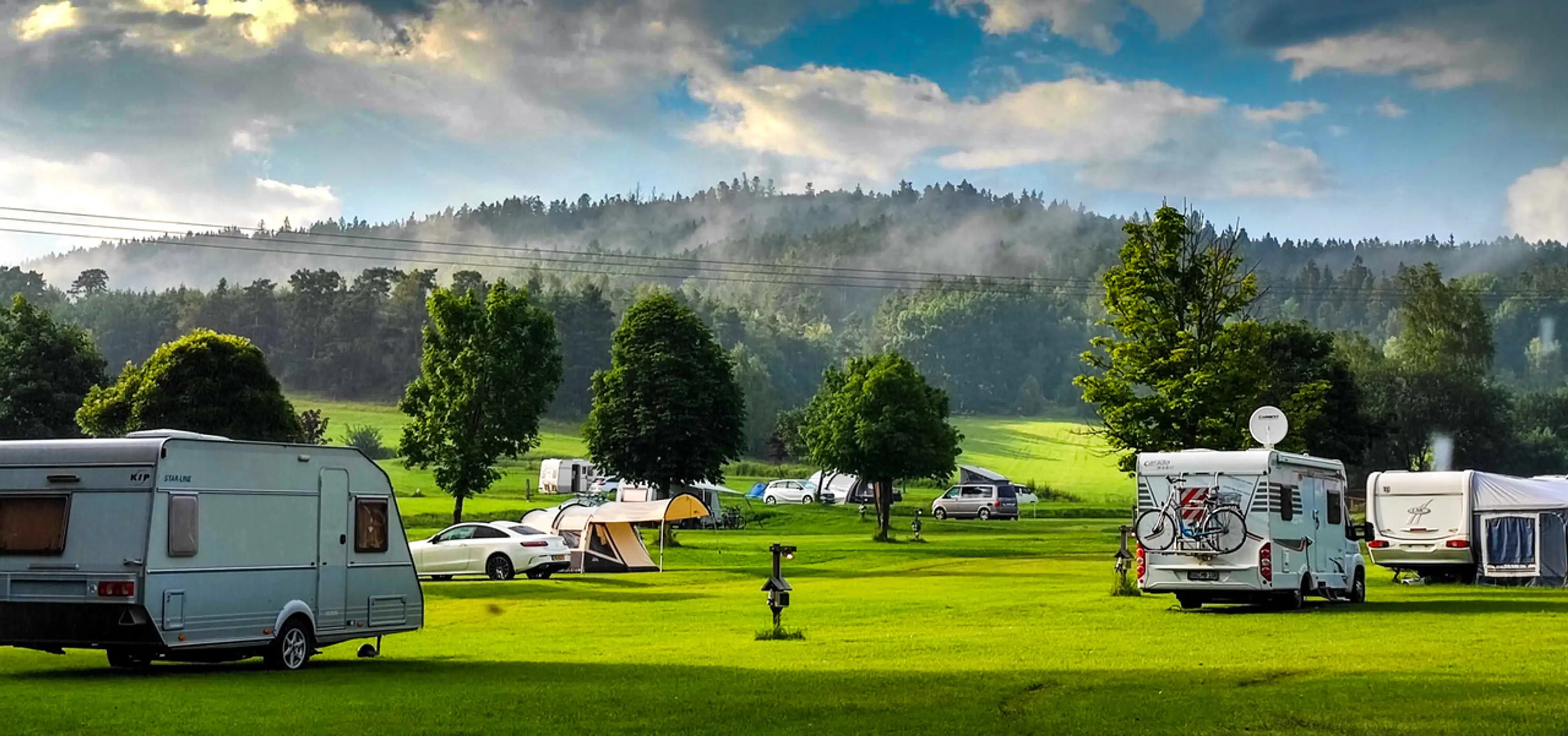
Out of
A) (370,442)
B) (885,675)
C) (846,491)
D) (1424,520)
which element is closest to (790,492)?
(846,491)

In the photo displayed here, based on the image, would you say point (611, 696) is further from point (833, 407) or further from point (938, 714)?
point (833, 407)

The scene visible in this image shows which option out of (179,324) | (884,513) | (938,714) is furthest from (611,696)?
(179,324)

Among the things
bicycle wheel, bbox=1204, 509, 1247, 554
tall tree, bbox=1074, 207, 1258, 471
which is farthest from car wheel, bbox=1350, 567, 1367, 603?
tall tree, bbox=1074, 207, 1258, 471

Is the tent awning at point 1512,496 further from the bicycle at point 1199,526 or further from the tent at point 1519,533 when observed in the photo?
the bicycle at point 1199,526

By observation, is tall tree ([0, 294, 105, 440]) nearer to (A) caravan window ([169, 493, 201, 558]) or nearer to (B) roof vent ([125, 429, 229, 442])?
(B) roof vent ([125, 429, 229, 442])

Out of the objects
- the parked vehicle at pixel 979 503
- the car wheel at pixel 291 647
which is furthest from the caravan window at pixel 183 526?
the parked vehicle at pixel 979 503

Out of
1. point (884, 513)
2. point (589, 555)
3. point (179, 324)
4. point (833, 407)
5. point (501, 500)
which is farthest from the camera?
point (179, 324)

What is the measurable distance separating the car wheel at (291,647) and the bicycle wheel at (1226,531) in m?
15.0

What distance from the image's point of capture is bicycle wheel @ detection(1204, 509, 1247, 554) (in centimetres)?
2608

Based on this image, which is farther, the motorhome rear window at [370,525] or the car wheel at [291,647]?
the motorhome rear window at [370,525]

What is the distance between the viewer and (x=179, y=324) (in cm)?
19475

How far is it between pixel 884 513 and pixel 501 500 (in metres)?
31.1

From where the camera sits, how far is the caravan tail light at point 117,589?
15.8 meters

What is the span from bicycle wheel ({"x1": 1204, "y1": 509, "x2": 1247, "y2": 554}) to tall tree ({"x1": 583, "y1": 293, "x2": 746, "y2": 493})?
110ft
